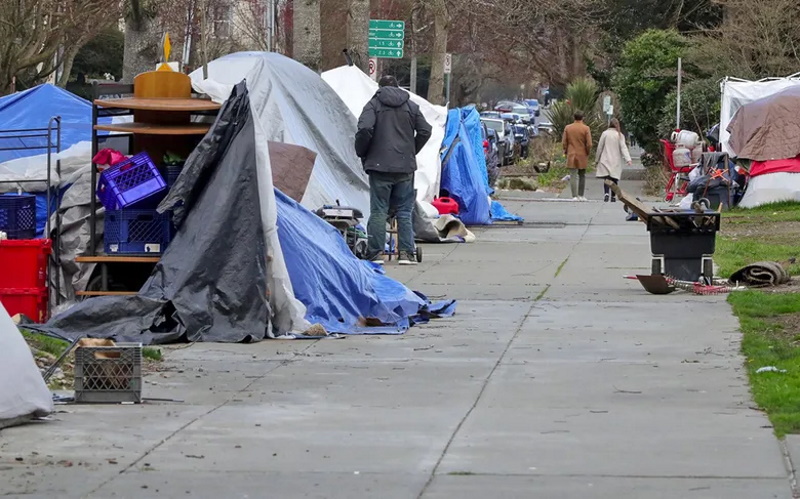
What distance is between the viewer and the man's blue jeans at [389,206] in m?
15.6

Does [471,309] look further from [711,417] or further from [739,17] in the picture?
[739,17]

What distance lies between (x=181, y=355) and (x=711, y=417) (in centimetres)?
371

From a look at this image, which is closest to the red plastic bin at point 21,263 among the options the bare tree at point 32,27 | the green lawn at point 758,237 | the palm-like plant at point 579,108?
the green lawn at point 758,237

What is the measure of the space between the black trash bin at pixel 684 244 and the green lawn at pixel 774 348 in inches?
22.1

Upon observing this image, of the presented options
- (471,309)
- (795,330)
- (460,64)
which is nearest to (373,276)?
(471,309)

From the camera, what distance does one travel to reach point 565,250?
18.1m

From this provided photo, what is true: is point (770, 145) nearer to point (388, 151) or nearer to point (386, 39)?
point (386, 39)

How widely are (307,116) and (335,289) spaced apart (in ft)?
20.1

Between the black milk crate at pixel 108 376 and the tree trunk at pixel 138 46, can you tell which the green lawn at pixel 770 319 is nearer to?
the black milk crate at pixel 108 376

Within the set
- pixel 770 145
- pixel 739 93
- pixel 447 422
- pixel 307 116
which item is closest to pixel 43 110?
pixel 307 116

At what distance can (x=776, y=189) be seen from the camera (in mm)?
25625

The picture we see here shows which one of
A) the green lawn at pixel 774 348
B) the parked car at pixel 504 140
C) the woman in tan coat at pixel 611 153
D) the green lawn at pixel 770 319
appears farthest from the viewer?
the parked car at pixel 504 140

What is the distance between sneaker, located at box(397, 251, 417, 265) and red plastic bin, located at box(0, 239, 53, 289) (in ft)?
18.5

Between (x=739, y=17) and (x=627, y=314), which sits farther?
(x=739, y=17)
